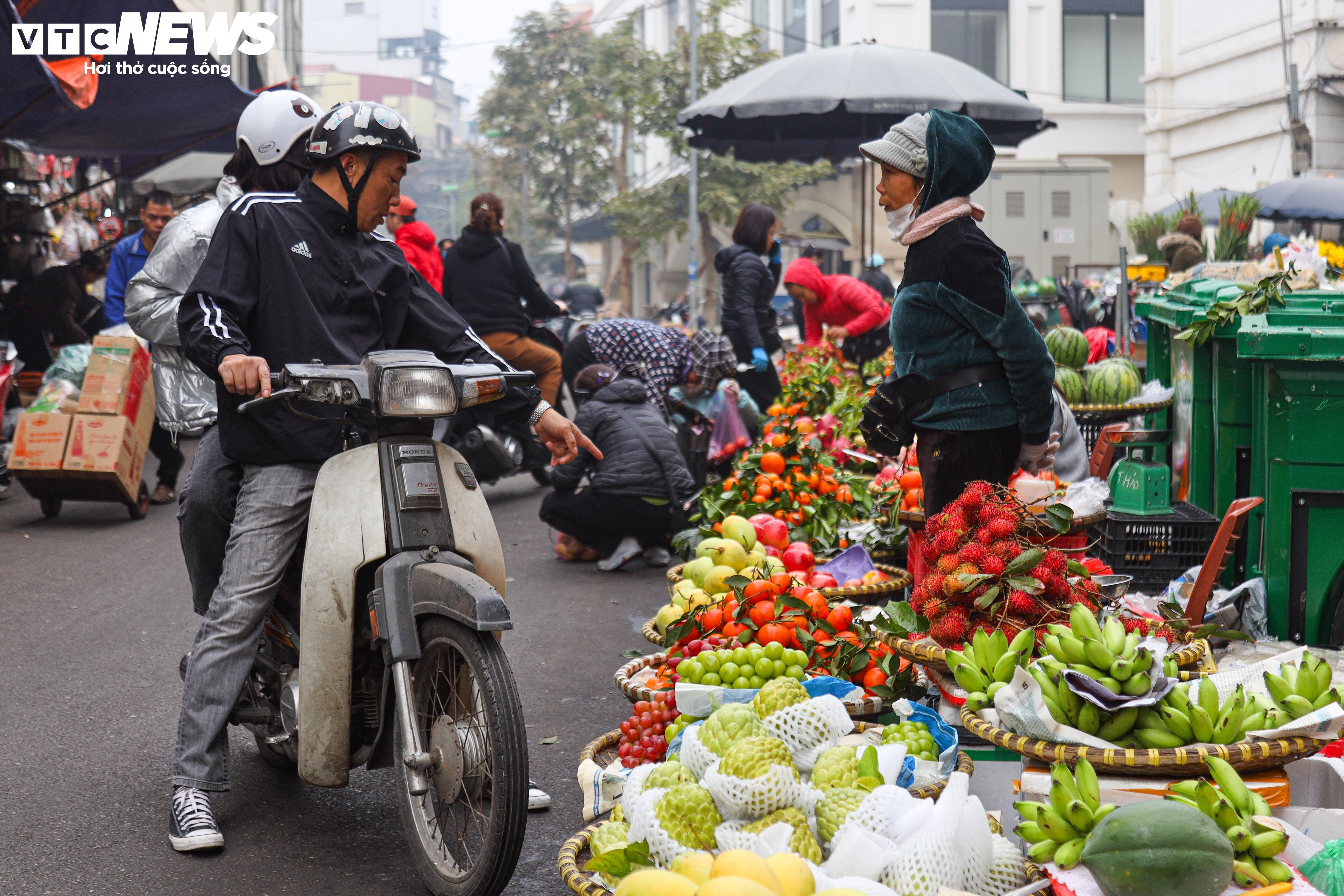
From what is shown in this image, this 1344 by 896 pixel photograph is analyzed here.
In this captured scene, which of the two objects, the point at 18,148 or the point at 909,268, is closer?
the point at 909,268

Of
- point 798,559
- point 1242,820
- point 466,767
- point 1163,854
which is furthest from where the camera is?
point 798,559

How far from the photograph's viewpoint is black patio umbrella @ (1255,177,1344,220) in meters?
16.9

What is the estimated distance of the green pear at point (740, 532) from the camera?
555cm

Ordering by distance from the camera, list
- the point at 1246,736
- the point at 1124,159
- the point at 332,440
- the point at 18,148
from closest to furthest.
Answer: the point at 1246,736, the point at 332,440, the point at 18,148, the point at 1124,159

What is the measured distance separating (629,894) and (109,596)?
18.6 ft

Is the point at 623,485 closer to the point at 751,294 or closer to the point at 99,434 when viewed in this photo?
the point at 751,294

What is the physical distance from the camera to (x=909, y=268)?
4277mm

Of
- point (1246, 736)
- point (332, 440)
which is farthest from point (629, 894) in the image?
point (332, 440)

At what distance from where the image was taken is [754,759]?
257 cm

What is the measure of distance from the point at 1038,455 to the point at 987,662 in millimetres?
1248

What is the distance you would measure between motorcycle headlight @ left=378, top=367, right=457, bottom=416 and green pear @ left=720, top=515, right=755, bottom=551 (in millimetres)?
2473

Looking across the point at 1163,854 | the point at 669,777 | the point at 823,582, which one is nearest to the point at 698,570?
the point at 823,582

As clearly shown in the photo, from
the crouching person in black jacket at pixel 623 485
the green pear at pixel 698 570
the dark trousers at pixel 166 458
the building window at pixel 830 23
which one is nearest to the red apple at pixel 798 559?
the green pear at pixel 698 570

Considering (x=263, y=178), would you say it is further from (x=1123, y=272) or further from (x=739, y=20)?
(x=739, y=20)
